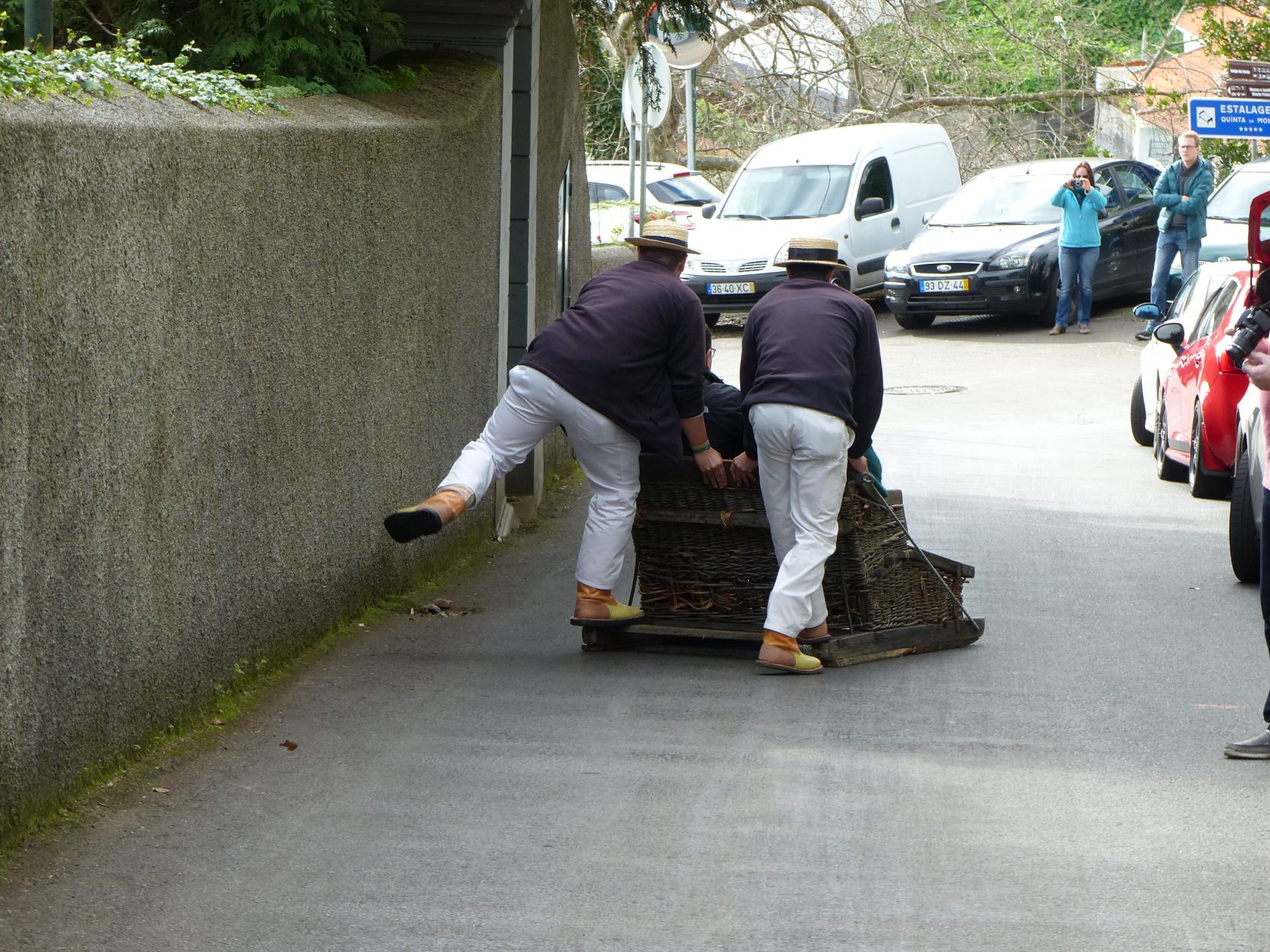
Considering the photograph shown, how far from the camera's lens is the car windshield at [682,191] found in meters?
28.0

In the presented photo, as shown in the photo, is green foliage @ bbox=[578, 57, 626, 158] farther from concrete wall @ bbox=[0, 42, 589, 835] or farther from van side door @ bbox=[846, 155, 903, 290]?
concrete wall @ bbox=[0, 42, 589, 835]

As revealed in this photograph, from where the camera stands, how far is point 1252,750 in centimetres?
601

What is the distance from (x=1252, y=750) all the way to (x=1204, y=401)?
18.9ft

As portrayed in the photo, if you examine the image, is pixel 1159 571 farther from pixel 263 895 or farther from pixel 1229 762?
pixel 263 895

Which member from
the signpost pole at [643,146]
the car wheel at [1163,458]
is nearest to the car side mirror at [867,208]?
the signpost pole at [643,146]

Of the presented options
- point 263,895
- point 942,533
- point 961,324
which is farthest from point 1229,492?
point 961,324

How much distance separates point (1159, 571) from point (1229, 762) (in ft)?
12.3

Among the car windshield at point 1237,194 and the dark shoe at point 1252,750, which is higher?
the car windshield at point 1237,194

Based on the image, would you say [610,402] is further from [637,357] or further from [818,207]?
[818,207]

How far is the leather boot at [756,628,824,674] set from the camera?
7.21m

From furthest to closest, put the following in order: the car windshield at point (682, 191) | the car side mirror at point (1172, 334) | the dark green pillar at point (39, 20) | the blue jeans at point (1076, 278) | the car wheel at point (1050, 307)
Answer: the car windshield at point (682, 191) < the car wheel at point (1050, 307) < the blue jeans at point (1076, 278) < the car side mirror at point (1172, 334) < the dark green pillar at point (39, 20)

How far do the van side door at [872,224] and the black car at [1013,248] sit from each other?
0.47 m

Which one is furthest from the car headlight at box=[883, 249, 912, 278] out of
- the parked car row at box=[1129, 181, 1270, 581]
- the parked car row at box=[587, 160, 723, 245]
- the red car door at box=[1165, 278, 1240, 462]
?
the red car door at box=[1165, 278, 1240, 462]

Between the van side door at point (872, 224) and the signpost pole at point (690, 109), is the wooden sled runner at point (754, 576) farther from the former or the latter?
the signpost pole at point (690, 109)
